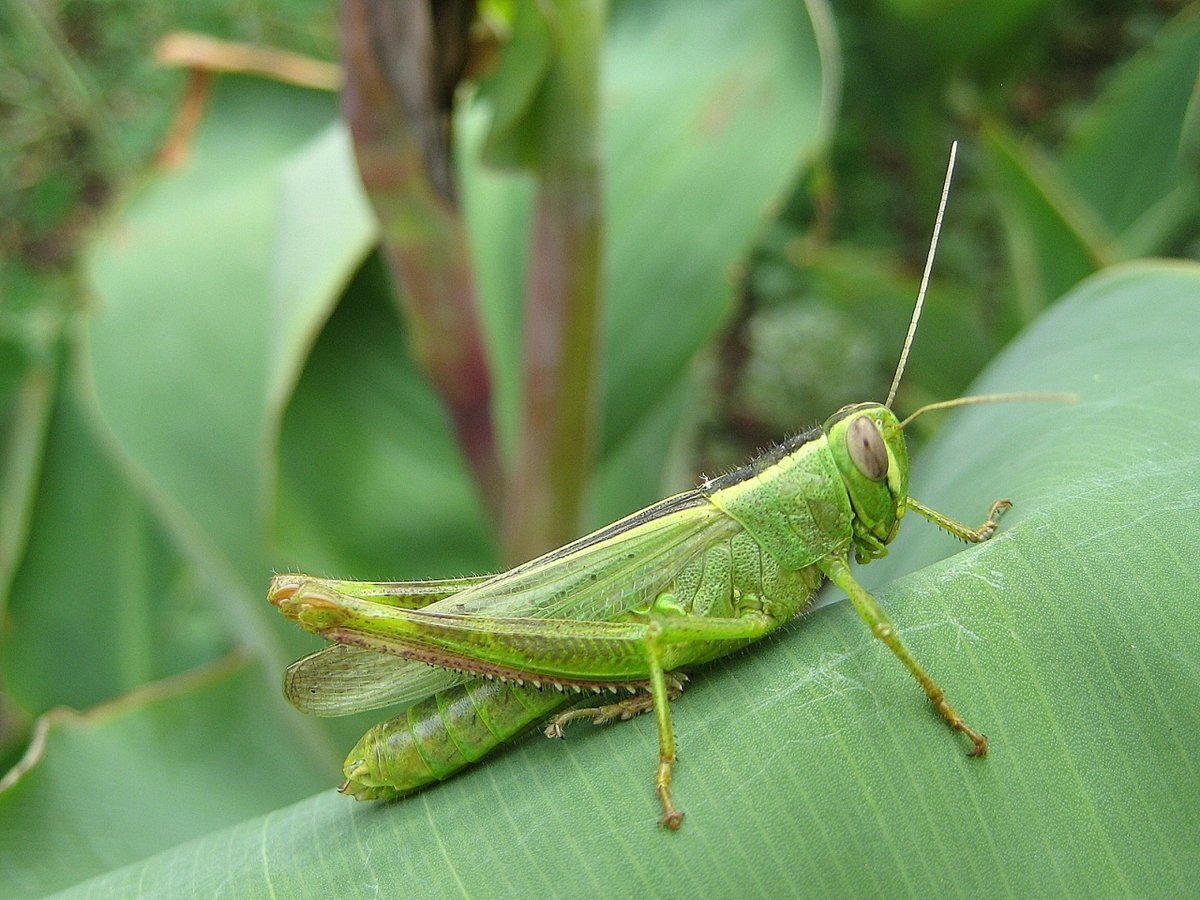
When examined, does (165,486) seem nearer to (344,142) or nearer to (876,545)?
(344,142)

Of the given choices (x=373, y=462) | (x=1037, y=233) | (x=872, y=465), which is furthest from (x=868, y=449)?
(x=1037, y=233)

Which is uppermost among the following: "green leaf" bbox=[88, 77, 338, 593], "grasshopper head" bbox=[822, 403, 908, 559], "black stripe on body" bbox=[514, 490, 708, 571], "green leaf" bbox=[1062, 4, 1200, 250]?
"green leaf" bbox=[88, 77, 338, 593]

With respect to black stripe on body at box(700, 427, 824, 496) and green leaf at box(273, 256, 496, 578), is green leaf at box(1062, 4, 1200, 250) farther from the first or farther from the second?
green leaf at box(273, 256, 496, 578)

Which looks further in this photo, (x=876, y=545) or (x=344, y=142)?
(x=344, y=142)

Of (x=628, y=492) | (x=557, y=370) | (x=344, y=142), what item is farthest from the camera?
(x=628, y=492)

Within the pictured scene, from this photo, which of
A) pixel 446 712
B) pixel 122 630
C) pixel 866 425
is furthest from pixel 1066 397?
pixel 122 630

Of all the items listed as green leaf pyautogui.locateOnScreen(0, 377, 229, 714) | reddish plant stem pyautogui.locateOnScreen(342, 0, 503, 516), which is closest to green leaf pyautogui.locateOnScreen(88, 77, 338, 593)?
green leaf pyautogui.locateOnScreen(0, 377, 229, 714)

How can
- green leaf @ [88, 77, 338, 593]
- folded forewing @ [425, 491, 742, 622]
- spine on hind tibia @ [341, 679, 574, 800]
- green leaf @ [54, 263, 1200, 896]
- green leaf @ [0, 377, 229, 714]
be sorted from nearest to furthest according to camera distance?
green leaf @ [54, 263, 1200, 896] < spine on hind tibia @ [341, 679, 574, 800] < folded forewing @ [425, 491, 742, 622] < green leaf @ [88, 77, 338, 593] < green leaf @ [0, 377, 229, 714]

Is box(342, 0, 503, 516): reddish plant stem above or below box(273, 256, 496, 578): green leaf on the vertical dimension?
above
